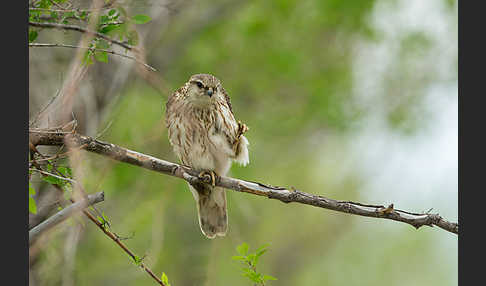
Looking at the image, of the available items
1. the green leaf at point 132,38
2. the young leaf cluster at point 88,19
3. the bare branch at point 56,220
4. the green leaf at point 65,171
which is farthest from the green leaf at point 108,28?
the bare branch at point 56,220

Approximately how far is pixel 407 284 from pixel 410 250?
865mm

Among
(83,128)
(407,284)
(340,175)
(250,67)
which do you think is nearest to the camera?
(83,128)

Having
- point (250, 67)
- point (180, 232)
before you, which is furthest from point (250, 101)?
point (180, 232)

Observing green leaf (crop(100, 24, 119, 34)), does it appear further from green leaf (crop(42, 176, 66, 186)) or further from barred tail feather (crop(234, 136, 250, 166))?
barred tail feather (crop(234, 136, 250, 166))

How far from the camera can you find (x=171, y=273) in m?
10.1

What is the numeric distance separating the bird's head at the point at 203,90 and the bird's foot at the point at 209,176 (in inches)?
25.7

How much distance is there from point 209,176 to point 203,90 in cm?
80

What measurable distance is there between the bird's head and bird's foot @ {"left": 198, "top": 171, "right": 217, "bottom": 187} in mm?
653

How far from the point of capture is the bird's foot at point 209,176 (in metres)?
4.10

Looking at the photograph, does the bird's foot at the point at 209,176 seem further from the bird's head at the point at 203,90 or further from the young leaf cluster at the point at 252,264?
the young leaf cluster at the point at 252,264

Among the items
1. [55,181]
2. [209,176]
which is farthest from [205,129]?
[55,181]

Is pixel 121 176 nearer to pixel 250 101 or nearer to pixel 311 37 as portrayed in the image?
pixel 250 101

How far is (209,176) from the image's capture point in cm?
416

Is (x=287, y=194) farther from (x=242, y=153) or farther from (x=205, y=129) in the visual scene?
(x=205, y=129)
